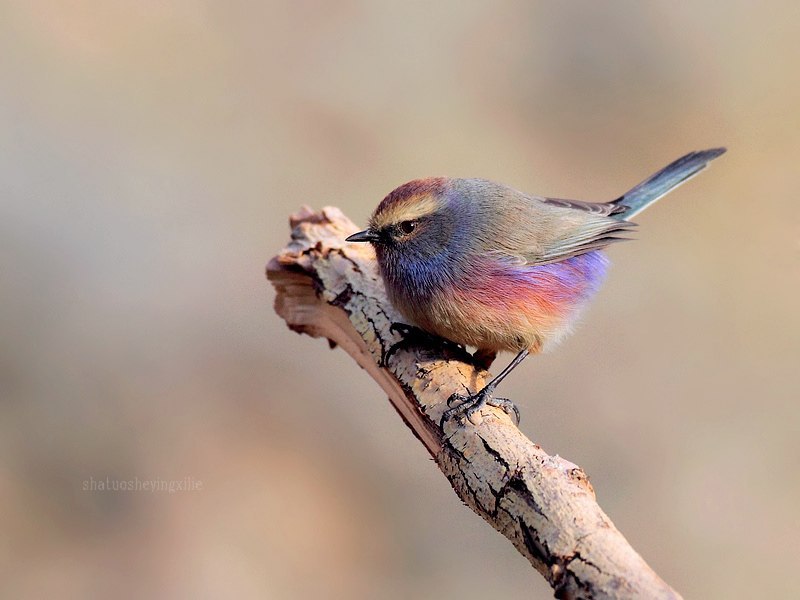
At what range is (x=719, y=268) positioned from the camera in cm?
843

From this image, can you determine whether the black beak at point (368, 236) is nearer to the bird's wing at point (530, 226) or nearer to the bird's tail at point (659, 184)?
the bird's wing at point (530, 226)

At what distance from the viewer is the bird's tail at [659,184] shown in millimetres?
4895

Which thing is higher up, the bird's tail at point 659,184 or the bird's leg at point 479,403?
the bird's tail at point 659,184

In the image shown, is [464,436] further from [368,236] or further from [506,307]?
[368,236]

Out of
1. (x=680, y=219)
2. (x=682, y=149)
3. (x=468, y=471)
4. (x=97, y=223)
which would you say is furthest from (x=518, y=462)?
(x=682, y=149)

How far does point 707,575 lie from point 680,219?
4009 mm

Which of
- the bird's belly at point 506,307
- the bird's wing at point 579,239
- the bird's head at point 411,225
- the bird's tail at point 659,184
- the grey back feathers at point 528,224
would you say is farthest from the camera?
the bird's tail at point 659,184

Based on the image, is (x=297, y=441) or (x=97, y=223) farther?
(x=97, y=223)

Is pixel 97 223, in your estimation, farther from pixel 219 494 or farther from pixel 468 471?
pixel 468 471

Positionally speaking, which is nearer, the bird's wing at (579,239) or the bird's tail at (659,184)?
the bird's wing at (579,239)

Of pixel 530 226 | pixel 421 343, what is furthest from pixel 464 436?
pixel 530 226

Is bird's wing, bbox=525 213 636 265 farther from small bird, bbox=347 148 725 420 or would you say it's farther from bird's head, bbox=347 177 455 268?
bird's head, bbox=347 177 455 268

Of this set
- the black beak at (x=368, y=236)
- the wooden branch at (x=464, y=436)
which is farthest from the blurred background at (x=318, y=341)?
the black beak at (x=368, y=236)

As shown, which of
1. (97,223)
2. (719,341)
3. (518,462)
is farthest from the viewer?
(719,341)
